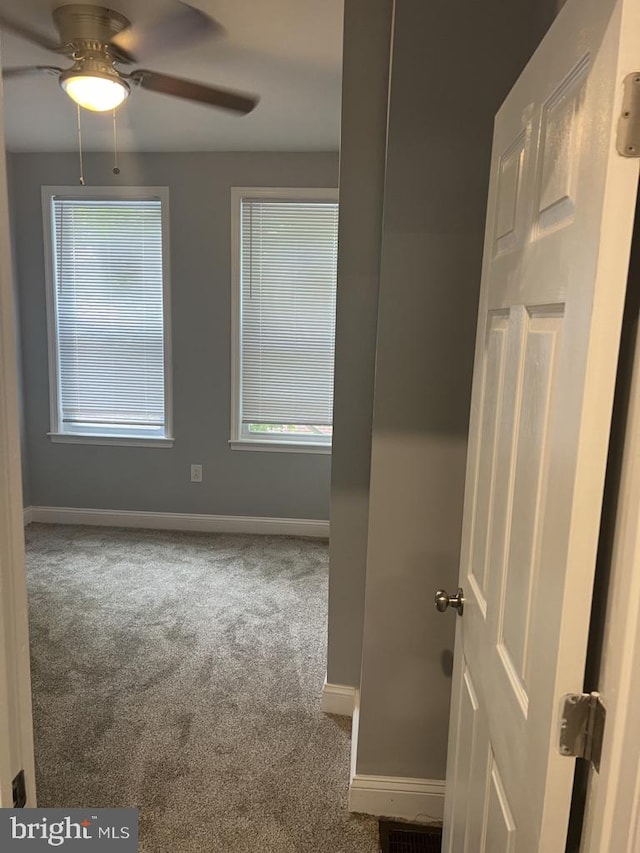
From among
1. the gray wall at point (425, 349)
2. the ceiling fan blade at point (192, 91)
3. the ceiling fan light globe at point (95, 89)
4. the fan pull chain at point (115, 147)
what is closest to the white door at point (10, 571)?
the gray wall at point (425, 349)

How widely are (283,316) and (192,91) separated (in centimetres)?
181

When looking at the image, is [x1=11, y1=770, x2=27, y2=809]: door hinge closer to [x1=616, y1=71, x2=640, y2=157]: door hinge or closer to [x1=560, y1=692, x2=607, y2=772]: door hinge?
[x1=560, y1=692, x2=607, y2=772]: door hinge

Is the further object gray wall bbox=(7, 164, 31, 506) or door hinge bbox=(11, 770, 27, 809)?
gray wall bbox=(7, 164, 31, 506)

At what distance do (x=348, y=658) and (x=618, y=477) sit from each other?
75.8 inches

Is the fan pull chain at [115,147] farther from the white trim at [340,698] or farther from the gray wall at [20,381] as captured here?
the white trim at [340,698]

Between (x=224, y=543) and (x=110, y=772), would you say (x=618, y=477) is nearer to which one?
(x=110, y=772)

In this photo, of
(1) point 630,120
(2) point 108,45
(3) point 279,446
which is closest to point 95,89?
(2) point 108,45

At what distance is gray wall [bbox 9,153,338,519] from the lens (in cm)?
406

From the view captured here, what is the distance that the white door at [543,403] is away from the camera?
68cm

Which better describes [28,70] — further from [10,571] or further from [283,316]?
[10,571]

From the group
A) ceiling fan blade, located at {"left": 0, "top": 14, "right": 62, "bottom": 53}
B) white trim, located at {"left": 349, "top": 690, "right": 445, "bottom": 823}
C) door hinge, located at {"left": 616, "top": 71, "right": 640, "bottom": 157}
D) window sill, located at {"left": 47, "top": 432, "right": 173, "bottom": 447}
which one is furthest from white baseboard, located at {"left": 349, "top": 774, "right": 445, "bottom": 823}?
window sill, located at {"left": 47, "top": 432, "right": 173, "bottom": 447}

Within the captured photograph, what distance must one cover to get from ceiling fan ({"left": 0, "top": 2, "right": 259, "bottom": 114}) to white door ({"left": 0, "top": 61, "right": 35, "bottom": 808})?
174cm

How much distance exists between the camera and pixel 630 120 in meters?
0.64

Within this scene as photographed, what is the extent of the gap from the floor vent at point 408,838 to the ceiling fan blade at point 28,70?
2.97 metres
